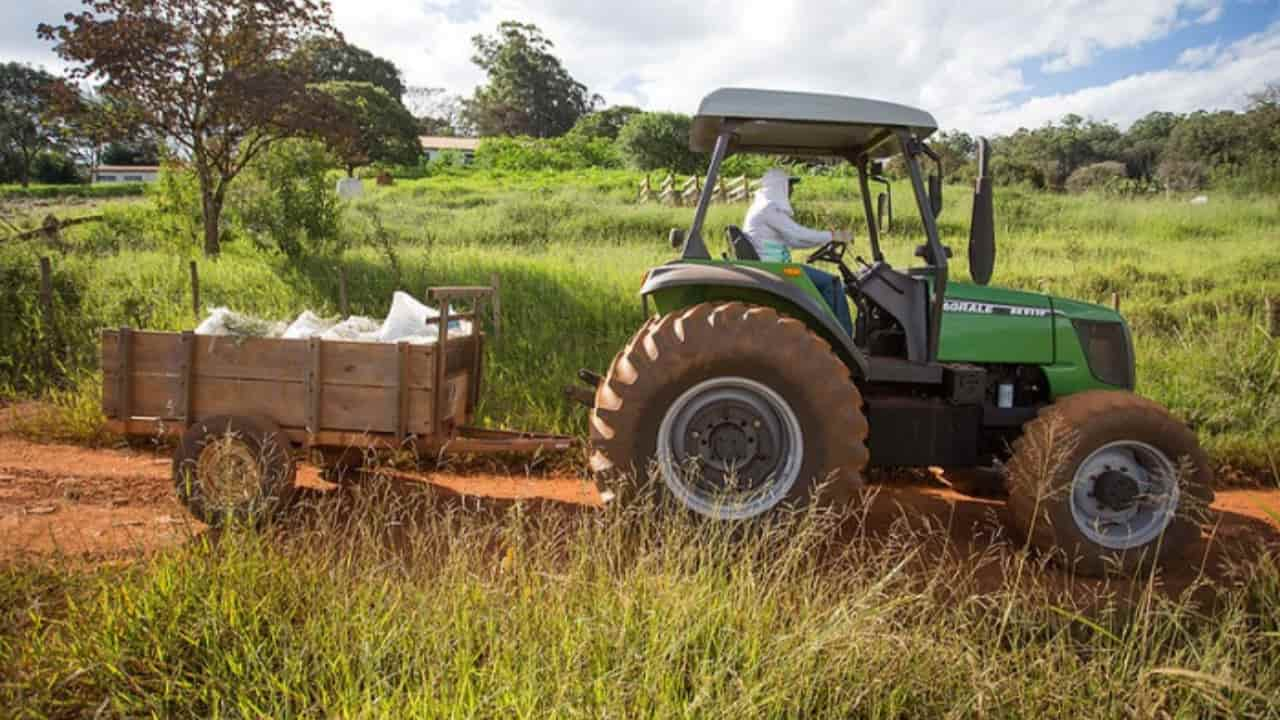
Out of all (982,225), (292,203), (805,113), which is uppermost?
(805,113)

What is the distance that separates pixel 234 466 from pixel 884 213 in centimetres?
388

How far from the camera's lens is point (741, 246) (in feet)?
14.8

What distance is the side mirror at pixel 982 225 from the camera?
3.72m

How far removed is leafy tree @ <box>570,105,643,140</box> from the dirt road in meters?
41.3

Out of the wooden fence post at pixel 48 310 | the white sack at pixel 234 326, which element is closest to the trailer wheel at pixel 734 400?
the white sack at pixel 234 326

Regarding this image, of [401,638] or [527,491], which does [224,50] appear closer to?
[527,491]

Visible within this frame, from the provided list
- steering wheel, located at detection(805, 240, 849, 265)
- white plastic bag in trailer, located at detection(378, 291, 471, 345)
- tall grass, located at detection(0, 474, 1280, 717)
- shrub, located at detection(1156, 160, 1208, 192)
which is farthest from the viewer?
shrub, located at detection(1156, 160, 1208, 192)

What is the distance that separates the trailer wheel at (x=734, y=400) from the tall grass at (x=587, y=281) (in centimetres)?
218

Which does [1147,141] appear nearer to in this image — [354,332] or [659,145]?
[659,145]

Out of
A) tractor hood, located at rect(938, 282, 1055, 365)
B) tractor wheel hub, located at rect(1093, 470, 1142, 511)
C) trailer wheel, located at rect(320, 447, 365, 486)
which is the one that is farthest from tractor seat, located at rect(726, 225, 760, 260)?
trailer wheel, located at rect(320, 447, 365, 486)

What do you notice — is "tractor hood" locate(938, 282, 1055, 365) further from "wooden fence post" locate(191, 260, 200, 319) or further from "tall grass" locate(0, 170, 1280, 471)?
"wooden fence post" locate(191, 260, 200, 319)

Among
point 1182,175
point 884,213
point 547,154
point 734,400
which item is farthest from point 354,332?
point 547,154

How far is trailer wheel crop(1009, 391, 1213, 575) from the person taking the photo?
3924 millimetres

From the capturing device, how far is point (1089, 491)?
405 cm
